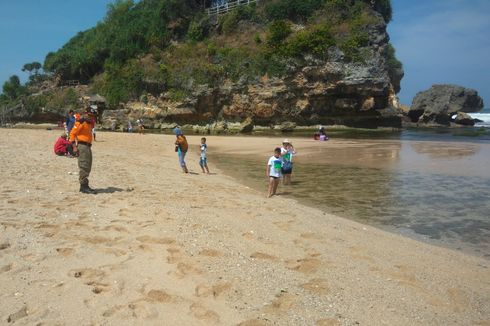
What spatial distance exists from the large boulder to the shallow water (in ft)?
128

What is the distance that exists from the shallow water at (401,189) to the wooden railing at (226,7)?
35.7m

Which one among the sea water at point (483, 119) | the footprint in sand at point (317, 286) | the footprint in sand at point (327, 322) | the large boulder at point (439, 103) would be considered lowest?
A: the footprint in sand at point (327, 322)

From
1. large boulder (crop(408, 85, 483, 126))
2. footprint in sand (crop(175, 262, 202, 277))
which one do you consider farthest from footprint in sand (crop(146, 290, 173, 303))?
large boulder (crop(408, 85, 483, 126))

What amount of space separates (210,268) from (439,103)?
62595 mm

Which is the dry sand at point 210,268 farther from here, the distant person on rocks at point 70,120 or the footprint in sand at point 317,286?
the distant person on rocks at point 70,120

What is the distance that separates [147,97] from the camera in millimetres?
47281

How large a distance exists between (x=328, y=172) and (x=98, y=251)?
37.3 ft

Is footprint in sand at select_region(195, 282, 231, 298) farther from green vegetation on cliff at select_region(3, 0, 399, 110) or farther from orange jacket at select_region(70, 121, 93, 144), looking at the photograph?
green vegetation on cliff at select_region(3, 0, 399, 110)

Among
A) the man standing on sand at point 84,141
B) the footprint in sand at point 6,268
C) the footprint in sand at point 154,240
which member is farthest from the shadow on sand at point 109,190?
the footprint in sand at point 6,268

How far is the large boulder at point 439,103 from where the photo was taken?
2206 inches

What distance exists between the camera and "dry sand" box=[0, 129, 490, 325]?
11.3 ft

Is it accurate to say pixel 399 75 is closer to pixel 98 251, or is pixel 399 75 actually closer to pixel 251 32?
pixel 251 32

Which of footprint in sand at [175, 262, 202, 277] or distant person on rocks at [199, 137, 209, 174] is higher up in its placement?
distant person on rocks at [199, 137, 209, 174]

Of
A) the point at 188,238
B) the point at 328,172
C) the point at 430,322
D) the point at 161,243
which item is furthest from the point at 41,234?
the point at 328,172
